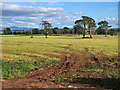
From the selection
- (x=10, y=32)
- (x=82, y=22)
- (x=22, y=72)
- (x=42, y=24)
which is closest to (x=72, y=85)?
(x=22, y=72)

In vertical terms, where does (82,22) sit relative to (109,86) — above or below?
above

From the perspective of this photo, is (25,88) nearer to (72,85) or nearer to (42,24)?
(72,85)

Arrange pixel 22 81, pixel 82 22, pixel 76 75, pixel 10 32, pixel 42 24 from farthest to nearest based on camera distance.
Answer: pixel 10 32, pixel 42 24, pixel 82 22, pixel 76 75, pixel 22 81

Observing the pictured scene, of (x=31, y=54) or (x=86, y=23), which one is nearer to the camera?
(x=31, y=54)

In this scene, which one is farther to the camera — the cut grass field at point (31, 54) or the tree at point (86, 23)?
the tree at point (86, 23)

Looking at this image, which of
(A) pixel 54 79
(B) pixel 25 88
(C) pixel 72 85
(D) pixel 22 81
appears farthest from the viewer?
(A) pixel 54 79

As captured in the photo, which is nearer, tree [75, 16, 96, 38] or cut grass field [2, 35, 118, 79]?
cut grass field [2, 35, 118, 79]

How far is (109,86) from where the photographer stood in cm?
828

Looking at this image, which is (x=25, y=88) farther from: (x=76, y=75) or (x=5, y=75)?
(x=76, y=75)

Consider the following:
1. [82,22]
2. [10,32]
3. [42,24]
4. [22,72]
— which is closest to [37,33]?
[10,32]

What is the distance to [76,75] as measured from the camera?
35.0 ft

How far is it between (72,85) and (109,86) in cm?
189

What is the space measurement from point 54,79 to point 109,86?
3.19 metres

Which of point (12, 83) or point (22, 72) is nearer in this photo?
point (12, 83)
